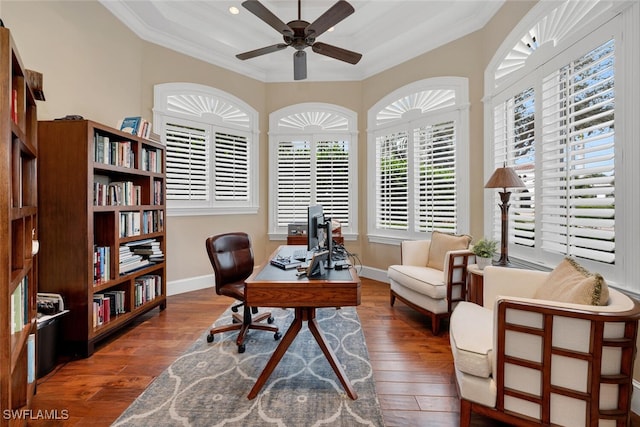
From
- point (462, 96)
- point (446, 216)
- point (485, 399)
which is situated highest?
→ point (462, 96)

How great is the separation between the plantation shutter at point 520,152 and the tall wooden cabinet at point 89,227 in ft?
12.6

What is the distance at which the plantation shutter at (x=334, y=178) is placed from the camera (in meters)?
4.94

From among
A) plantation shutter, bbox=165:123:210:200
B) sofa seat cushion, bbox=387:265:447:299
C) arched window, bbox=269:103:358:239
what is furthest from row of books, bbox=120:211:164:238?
sofa seat cushion, bbox=387:265:447:299

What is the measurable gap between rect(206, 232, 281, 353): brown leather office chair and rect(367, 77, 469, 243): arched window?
2.46 meters

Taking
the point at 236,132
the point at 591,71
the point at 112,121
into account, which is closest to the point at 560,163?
the point at 591,71

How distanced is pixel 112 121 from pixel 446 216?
4.32 metres

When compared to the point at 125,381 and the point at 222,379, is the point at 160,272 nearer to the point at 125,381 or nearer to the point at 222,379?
the point at 125,381

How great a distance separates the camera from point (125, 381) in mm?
2086

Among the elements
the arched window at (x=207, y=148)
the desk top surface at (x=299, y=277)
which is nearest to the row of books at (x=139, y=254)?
the arched window at (x=207, y=148)

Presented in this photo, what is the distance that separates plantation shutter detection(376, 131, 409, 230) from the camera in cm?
439

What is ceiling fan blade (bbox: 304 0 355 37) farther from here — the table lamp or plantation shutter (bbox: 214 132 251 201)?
plantation shutter (bbox: 214 132 251 201)

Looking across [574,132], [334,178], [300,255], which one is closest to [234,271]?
[300,255]

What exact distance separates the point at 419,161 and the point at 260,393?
11.6ft

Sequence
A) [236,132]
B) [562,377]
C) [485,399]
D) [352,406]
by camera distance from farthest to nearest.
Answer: [236,132] → [352,406] → [485,399] → [562,377]
